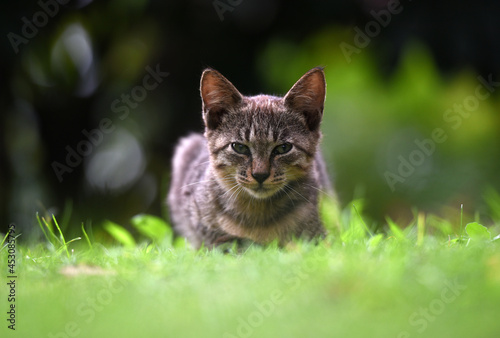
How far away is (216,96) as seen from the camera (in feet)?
11.7

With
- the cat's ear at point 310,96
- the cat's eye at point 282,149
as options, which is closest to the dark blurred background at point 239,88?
the cat's ear at point 310,96

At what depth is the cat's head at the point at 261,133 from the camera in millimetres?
3344

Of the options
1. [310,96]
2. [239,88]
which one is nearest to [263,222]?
[310,96]

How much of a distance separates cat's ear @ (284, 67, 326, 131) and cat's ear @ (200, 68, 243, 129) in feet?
1.22

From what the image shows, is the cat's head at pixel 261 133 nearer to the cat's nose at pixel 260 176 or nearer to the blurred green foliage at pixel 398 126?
the cat's nose at pixel 260 176

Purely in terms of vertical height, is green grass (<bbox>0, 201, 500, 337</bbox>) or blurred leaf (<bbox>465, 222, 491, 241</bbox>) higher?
green grass (<bbox>0, 201, 500, 337</bbox>)

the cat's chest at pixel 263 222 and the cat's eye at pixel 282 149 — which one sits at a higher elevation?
A: the cat's eye at pixel 282 149

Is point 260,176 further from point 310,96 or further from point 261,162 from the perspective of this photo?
point 310,96

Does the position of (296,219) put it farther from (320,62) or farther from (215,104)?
(320,62)

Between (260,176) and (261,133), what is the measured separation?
1.10ft

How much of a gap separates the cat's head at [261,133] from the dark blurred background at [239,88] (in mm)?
2233

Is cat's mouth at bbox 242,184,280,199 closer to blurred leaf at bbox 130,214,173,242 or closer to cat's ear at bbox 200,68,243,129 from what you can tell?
cat's ear at bbox 200,68,243,129

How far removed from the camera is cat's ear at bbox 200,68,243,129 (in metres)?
3.49

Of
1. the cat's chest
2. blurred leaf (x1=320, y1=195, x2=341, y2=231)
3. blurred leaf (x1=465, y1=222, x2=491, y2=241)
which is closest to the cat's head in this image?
the cat's chest
